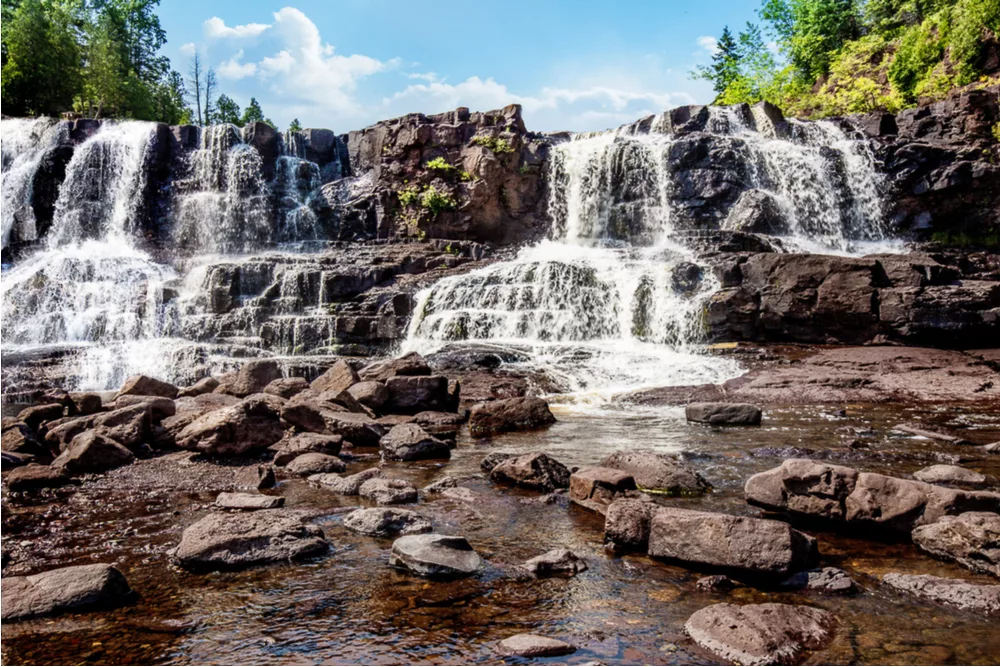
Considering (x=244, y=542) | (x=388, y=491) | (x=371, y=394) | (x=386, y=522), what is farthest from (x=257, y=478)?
(x=371, y=394)

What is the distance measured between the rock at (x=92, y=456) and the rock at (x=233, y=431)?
67cm

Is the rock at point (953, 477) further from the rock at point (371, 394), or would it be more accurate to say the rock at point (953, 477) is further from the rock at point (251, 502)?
the rock at point (371, 394)

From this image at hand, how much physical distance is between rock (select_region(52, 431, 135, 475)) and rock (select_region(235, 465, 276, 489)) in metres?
1.72

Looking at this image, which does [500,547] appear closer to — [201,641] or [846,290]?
[201,641]

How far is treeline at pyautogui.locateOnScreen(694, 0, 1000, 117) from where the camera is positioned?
27688mm

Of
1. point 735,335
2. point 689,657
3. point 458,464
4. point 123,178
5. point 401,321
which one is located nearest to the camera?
point 689,657

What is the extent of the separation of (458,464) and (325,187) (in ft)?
76.5

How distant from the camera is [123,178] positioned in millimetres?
27531

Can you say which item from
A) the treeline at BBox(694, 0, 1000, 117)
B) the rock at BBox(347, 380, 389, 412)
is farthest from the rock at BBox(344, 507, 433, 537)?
the treeline at BBox(694, 0, 1000, 117)

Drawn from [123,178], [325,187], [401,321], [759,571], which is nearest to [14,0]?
[123,178]

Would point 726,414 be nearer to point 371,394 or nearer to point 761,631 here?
point 371,394

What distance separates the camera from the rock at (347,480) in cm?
714

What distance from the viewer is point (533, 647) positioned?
3.69m

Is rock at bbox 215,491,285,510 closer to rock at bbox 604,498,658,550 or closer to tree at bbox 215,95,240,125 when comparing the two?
rock at bbox 604,498,658,550
